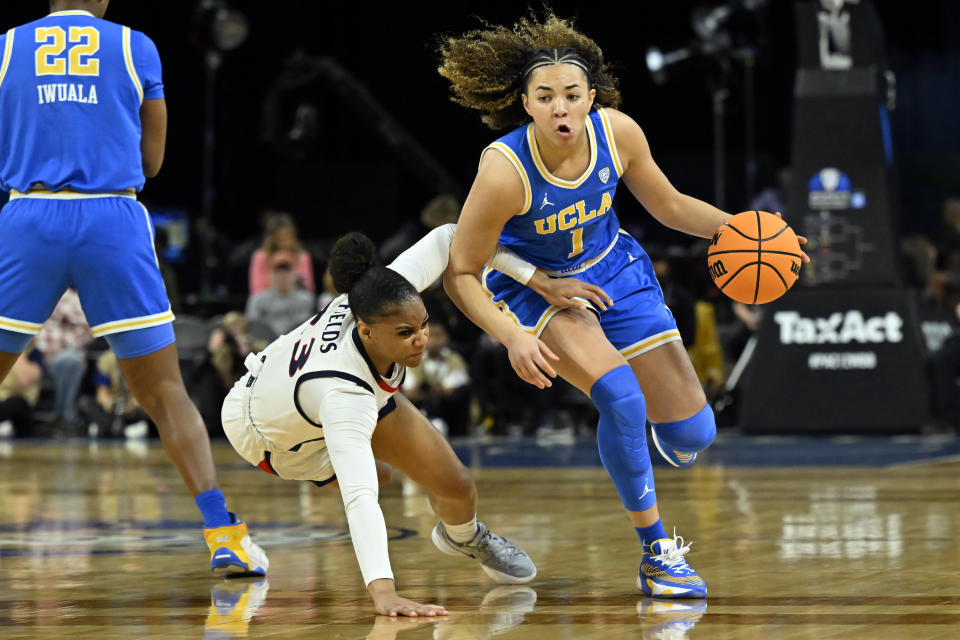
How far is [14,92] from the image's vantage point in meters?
4.39

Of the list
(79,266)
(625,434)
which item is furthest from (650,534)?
(79,266)

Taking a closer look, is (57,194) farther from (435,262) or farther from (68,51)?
(435,262)

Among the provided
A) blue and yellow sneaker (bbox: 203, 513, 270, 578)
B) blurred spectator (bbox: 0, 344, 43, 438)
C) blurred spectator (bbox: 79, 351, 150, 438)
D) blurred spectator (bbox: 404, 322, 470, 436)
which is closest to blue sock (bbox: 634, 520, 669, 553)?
blue and yellow sneaker (bbox: 203, 513, 270, 578)

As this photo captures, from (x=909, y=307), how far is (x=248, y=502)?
5365 millimetres

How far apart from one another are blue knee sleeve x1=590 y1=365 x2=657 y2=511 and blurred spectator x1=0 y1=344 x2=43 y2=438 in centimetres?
826

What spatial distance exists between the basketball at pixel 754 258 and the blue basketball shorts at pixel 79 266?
5.85ft

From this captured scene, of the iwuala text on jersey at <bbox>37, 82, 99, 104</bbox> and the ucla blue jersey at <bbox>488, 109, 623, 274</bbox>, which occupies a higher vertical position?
the iwuala text on jersey at <bbox>37, 82, 99, 104</bbox>

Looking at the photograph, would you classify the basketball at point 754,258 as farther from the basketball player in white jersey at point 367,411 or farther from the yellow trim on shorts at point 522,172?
the yellow trim on shorts at point 522,172

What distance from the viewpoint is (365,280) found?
3.91 m

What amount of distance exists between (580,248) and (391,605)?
1.33m

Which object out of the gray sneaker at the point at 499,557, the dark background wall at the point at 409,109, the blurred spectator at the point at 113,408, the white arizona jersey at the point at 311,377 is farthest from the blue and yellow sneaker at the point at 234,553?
the dark background wall at the point at 409,109

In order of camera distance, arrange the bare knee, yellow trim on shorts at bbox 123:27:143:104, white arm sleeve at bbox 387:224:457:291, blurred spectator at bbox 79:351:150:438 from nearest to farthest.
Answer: white arm sleeve at bbox 387:224:457:291 < the bare knee < yellow trim on shorts at bbox 123:27:143:104 < blurred spectator at bbox 79:351:150:438

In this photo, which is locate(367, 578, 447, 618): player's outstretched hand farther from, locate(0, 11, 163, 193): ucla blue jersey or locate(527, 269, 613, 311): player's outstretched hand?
locate(0, 11, 163, 193): ucla blue jersey

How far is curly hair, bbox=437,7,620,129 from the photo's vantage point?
4297 millimetres
